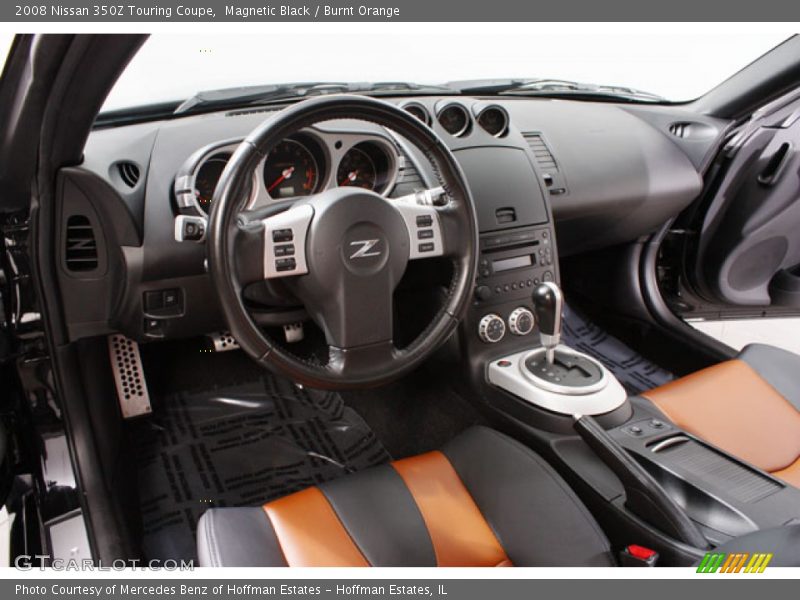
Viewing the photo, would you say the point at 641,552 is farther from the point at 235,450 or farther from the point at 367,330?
the point at 235,450

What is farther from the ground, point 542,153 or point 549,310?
point 542,153

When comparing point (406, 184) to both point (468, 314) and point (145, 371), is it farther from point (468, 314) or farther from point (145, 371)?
point (145, 371)

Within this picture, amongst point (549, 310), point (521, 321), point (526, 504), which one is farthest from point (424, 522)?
point (521, 321)

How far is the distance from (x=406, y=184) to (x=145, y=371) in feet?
3.30

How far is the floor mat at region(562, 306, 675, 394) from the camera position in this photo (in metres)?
2.23

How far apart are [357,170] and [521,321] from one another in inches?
22.4

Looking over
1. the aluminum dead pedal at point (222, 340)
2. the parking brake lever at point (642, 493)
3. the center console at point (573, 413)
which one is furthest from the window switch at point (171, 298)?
the parking brake lever at point (642, 493)

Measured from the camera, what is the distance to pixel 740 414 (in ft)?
4.79

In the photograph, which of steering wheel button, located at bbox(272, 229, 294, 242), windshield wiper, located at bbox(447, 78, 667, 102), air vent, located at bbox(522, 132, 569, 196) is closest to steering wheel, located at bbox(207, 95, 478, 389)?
steering wheel button, located at bbox(272, 229, 294, 242)

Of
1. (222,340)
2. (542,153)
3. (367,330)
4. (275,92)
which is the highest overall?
(275,92)

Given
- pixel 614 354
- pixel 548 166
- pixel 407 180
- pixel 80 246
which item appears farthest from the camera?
pixel 614 354

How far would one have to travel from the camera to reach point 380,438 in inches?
76.1

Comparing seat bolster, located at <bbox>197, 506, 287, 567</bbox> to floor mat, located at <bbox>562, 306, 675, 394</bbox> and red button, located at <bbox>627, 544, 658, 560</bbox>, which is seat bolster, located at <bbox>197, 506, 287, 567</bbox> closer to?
red button, located at <bbox>627, 544, 658, 560</bbox>

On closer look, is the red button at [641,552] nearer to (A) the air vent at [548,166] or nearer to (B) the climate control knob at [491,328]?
(B) the climate control knob at [491,328]
